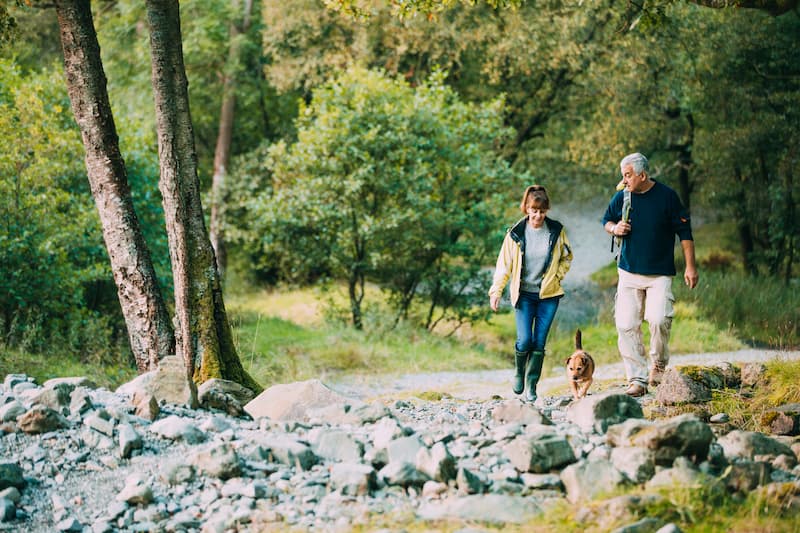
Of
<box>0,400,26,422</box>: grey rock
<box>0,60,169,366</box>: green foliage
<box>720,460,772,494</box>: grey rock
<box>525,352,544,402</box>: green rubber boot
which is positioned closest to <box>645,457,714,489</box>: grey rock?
<box>720,460,772,494</box>: grey rock

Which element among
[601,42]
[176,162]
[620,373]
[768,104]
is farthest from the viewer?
[601,42]

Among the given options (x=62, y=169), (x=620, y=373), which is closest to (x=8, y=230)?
(x=62, y=169)

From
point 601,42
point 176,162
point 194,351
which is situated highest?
point 601,42

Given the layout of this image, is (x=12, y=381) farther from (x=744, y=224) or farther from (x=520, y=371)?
(x=744, y=224)

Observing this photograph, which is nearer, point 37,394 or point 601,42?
point 37,394

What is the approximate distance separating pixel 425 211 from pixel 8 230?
7.47 meters

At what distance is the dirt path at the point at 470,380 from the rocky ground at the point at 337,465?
180 inches

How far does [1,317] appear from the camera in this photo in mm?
12602

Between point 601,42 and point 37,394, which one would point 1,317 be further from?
point 601,42

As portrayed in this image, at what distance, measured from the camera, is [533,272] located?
25.5 ft

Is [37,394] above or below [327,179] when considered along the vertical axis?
below

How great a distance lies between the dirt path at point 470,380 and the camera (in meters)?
11.2

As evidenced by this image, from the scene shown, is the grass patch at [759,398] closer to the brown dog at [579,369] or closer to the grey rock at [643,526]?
the brown dog at [579,369]

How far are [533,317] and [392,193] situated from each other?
28.6 ft
